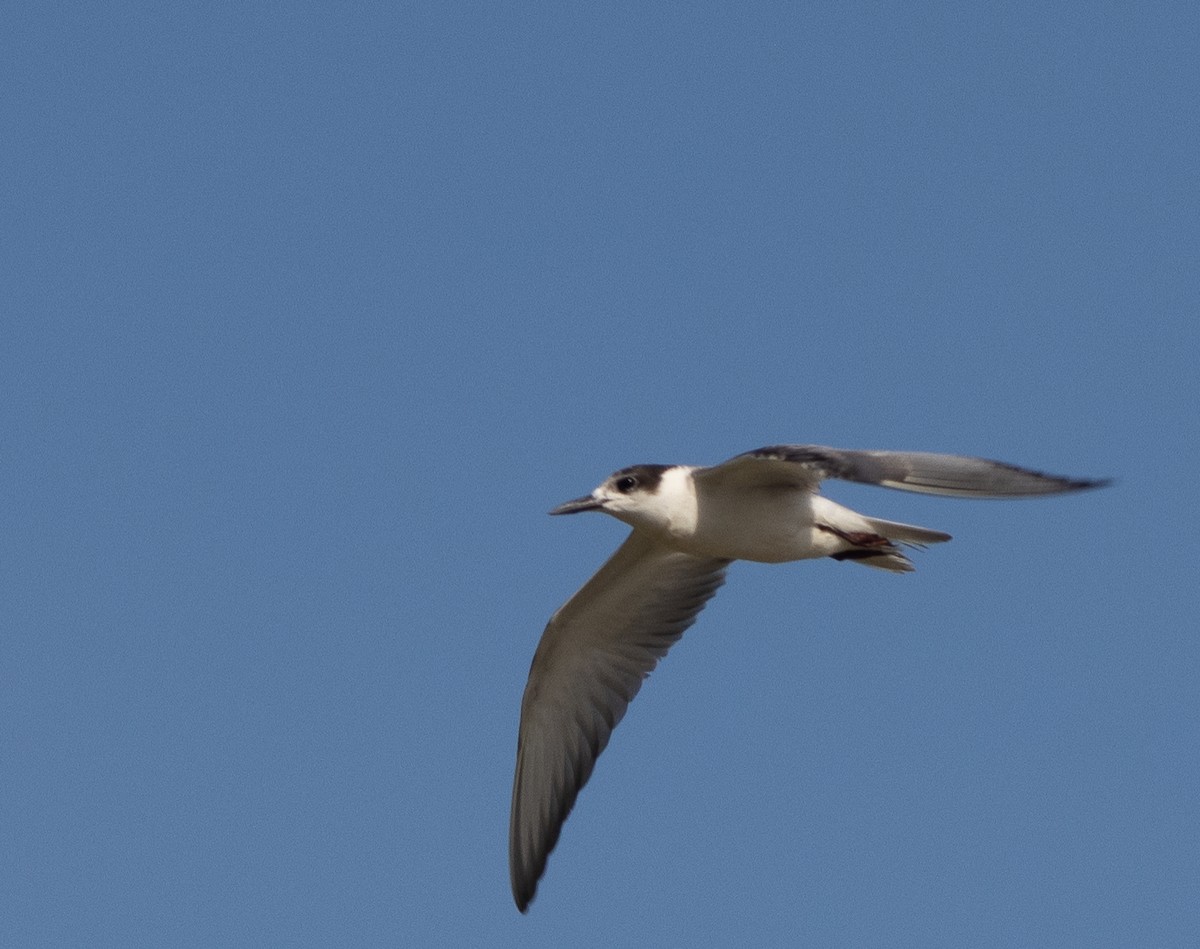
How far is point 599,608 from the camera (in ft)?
41.9

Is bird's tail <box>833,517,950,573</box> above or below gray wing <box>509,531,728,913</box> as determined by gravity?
above

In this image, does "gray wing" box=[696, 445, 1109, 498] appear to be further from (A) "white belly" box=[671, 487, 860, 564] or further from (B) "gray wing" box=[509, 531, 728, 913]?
(B) "gray wing" box=[509, 531, 728, 913]

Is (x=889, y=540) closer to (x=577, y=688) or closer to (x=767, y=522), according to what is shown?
(x=767, y=522)

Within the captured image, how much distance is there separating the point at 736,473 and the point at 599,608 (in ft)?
7.54

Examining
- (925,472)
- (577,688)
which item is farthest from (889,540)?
(577,688)

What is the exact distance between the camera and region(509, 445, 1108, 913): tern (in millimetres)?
9836

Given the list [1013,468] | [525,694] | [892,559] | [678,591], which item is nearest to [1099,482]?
[1013,468]

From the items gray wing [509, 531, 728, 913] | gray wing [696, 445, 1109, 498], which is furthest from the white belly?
gray wing [509, 531, 728, 913]

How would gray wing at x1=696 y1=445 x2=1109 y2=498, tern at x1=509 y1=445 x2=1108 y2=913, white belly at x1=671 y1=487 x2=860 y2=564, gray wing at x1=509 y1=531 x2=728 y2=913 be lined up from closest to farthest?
gray wing at x1=696 y1=445 x2=1109 y2=498, tern at x1=509 y1=445 x2=1108 y2=913, white belly at x1=671 y1=487 x2=860 y2=564, gray wing at x1=509 y1=531 x2=728 y2=913

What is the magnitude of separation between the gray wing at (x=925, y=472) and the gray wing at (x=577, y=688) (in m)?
2.77

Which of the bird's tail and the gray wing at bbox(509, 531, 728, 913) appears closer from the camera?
the bird's tail

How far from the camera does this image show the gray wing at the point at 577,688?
12789 millimetres

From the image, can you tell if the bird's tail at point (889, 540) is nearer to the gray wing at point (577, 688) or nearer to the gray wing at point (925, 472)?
the gray wing at point (925, 472)

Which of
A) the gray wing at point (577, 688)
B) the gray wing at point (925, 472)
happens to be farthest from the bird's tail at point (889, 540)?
the gray wing at point (577, 688)
